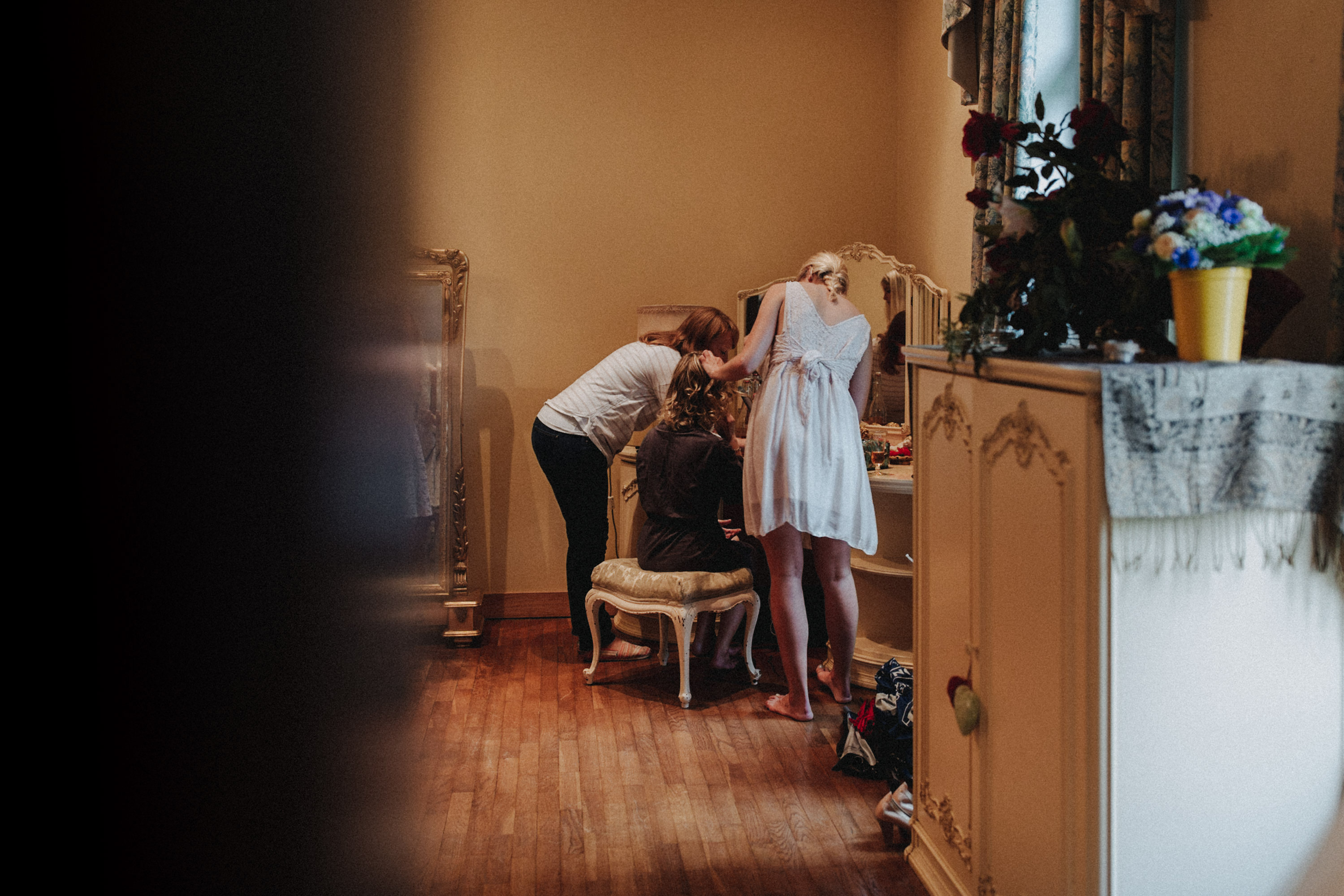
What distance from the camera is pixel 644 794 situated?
2.83 meters

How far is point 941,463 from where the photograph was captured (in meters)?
2.14

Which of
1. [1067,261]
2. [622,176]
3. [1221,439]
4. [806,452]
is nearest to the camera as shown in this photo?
[1221,439]

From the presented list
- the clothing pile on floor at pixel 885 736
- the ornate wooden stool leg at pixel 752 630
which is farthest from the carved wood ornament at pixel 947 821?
the ornate wooden stool leg at pixel 752 630

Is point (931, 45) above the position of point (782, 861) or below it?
above

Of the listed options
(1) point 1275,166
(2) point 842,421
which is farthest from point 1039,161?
(1) point 1275,166

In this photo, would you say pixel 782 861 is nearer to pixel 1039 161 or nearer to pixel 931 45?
pixel 1039 161

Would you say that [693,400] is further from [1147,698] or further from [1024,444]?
[1147,698]

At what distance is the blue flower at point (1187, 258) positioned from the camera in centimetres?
152

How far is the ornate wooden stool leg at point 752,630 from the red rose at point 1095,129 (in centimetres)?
211

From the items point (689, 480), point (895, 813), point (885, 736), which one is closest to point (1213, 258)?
point (895, 813)

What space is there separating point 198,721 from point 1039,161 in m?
3.57

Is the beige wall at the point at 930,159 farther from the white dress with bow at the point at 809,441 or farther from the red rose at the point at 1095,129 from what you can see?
the red rose at the point at 1095,129

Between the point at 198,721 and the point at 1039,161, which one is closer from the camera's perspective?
the point at 198,721

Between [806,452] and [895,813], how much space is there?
3.83 feet
